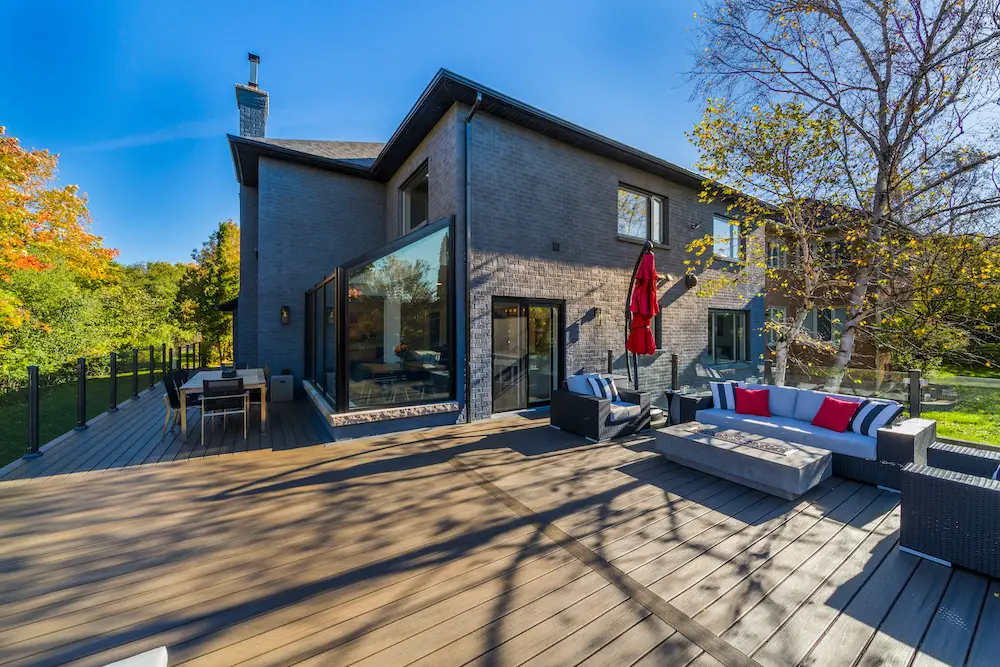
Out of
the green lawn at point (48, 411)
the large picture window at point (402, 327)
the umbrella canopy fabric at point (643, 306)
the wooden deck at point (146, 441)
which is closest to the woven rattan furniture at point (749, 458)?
the umbrella canopy fabric at point (643, 306)

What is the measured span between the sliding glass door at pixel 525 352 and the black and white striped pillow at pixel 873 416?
164 inches

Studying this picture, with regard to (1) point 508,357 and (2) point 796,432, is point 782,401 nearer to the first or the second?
(2) point 796,432

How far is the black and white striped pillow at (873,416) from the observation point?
4.12 metres

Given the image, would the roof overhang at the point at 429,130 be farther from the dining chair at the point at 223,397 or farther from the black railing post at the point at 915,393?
the black railing post at the point at 915,393

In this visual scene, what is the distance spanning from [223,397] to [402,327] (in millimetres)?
2686

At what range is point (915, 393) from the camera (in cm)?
494

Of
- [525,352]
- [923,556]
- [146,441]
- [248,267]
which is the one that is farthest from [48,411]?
[923,556]

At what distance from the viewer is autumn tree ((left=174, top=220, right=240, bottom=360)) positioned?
56.5ft

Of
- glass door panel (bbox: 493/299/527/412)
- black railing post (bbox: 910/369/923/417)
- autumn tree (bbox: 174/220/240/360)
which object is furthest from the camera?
autumn tree (bbox: 174/220/240/360)

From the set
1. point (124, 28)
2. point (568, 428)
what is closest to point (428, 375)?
point (568, 428)

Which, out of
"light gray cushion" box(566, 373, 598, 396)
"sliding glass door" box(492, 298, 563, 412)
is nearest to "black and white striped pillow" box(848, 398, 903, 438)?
"light gray cushion" box(566, 373, 598, 396)

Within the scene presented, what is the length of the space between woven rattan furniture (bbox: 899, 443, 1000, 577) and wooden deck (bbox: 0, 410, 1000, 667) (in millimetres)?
Result: 135

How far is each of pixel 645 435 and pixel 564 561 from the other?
3729 mm

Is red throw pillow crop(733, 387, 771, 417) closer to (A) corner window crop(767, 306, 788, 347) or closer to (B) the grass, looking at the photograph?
(B) the grass
